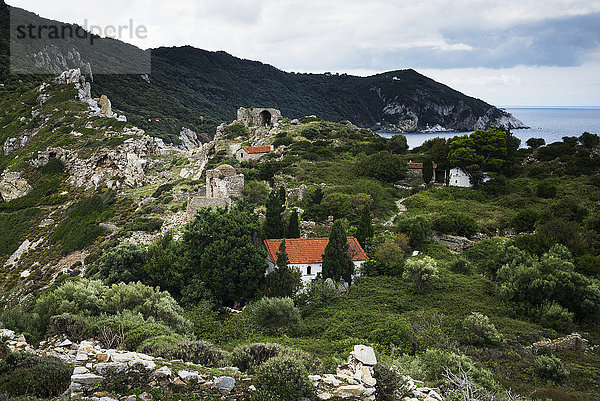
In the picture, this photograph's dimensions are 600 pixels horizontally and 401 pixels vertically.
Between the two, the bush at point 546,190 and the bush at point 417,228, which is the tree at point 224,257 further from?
the bush at point 546,190

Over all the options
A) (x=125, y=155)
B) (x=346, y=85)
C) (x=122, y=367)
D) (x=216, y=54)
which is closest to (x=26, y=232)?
(x=125, y=155)

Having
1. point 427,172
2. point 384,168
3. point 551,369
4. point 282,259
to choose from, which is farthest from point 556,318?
point 384,168

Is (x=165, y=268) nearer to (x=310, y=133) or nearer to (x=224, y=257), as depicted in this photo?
(x=224, y=257)

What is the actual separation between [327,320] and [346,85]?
7765 inches

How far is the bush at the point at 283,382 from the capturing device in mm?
6738

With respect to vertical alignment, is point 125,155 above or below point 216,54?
below

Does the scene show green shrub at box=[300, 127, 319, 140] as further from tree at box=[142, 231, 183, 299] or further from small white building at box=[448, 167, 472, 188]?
tree at box=[142, 231, 183, 299]

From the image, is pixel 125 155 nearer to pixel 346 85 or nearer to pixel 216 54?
pixel 216 54

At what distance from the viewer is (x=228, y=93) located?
458ft

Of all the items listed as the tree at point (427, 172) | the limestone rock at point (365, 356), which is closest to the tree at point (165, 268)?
the limestone rock at point (365, 356)

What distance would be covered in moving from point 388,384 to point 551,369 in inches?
243

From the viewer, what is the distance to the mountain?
284 ft

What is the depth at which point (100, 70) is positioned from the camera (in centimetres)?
9431

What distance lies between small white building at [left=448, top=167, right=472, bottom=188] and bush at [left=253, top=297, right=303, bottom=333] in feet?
87.3
